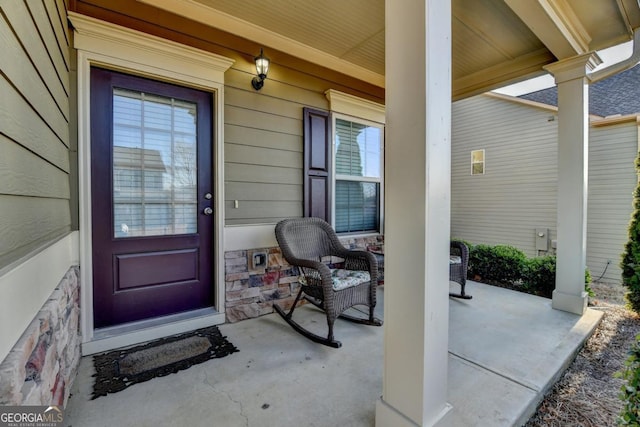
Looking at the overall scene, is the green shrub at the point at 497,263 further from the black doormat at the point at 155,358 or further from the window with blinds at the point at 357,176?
the black doormat at the point at 155,358

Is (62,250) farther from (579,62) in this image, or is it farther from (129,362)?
(579,62)

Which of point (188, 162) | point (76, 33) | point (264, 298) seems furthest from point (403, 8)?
point (264, 298)

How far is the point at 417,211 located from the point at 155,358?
210 centimetres

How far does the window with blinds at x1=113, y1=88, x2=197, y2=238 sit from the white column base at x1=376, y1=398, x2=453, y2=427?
2.05 meters

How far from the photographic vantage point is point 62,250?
1.68m

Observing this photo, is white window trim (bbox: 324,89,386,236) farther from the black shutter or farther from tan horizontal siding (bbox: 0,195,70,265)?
tan horizontal siding (bbox: 0,195,70,265)

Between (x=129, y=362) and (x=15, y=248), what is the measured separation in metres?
1.44

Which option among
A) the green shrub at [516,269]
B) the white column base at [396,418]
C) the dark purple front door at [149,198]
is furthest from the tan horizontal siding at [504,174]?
the dark purple front door at [149,198]

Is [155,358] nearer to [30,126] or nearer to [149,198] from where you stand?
[149,198]

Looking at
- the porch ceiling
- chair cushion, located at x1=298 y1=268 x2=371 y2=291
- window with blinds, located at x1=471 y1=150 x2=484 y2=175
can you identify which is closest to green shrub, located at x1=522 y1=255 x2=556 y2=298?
the porch ceiling

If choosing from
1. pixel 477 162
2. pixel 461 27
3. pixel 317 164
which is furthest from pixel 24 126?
pixel 477 162

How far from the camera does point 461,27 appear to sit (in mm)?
2721

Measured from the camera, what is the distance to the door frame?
202 cm

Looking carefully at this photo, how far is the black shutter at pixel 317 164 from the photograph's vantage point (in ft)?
10.1
